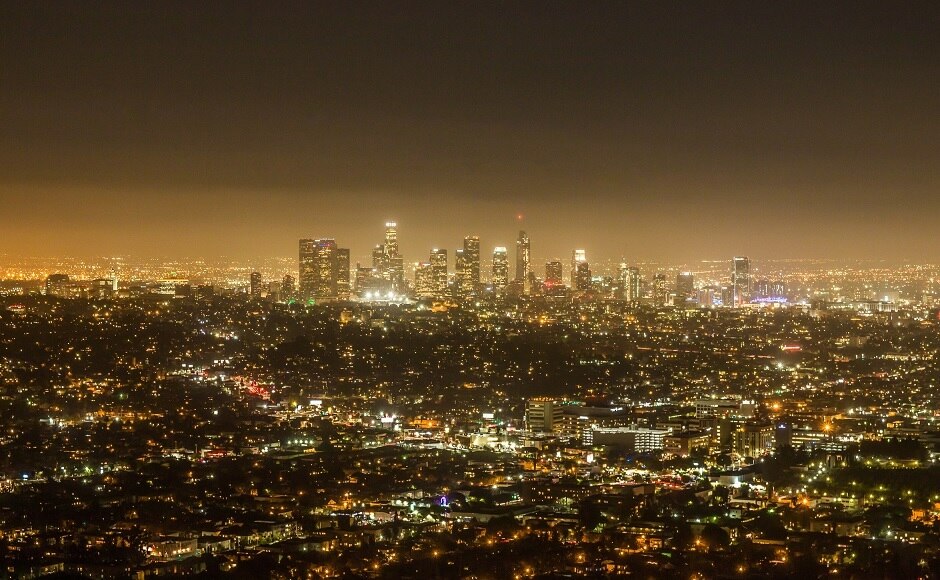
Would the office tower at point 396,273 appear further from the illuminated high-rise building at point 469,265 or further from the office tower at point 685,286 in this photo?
the office tower at point 685,286

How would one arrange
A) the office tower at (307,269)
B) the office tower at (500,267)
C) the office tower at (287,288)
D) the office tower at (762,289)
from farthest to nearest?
the office tower at (762,289) → the office tower at (500,267) → the office tower at (307,269) → the office tower at (287,288)

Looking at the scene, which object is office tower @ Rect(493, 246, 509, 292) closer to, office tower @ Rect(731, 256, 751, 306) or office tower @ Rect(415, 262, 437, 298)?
office tower @ Rect(415, 262, 437, 298)

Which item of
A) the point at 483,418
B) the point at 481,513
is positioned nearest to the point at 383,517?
the point at 481,513

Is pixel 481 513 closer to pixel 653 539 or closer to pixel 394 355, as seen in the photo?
pixel 653 539

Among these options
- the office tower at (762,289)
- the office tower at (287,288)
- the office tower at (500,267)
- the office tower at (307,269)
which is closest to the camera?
the office tower at (287,288)

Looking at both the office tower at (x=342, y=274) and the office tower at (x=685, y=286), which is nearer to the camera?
the office tower at (x=342, y=274)

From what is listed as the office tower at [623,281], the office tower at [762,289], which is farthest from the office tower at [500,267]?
the office tower at [762,289]

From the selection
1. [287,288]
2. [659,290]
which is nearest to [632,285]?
[659,290]
